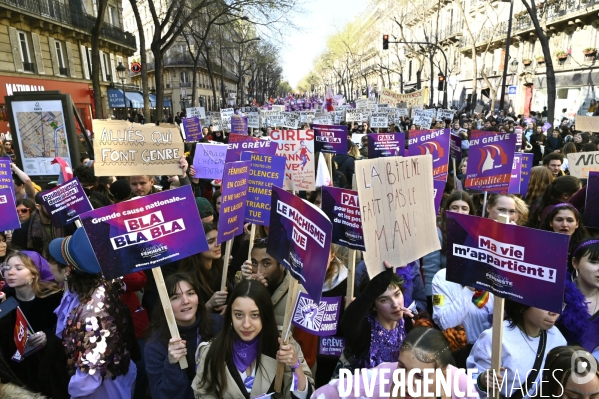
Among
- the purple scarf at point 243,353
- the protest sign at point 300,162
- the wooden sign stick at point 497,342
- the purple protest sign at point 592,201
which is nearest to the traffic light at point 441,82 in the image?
the protest sign at point 300,162

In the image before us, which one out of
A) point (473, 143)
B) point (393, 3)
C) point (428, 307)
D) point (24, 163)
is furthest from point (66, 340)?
point (393, 3)

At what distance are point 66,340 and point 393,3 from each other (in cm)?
4991

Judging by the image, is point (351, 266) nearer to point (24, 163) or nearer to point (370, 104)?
point (24, 163)

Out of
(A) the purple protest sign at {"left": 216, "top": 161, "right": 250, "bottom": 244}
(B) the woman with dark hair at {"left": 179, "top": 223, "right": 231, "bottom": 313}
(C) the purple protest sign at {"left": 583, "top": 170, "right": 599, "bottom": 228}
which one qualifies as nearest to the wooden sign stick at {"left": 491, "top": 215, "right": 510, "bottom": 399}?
(B) the woman with dark hair at {"left": 179, "top": 223, "right": 231, "bottom": 313}

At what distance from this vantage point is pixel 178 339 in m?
2.42

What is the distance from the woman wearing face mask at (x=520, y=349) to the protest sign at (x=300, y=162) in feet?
10.8

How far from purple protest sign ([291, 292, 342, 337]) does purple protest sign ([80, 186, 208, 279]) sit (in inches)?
29.3

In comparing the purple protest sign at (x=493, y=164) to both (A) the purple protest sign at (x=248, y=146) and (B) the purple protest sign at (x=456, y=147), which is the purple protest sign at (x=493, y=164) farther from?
(B) the purple protest sign at (x=456, y=147)

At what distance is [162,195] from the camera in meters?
2.58

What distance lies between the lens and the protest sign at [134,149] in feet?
16.8

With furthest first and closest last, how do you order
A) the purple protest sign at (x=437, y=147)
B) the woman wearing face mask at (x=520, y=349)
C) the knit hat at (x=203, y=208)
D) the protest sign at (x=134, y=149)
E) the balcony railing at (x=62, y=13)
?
the balcony railing at (x=62, y=13) → the purple protest sign at (x=437, y=147) → the protest sign at (x=134, y=149) → the knit hat at (x=203, y=208) → the woman wearing face mask at (x=520, y=349)

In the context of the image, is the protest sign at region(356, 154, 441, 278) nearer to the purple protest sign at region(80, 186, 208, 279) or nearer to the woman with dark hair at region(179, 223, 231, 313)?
the purple protest sign at region(80, 186, 208, 279)

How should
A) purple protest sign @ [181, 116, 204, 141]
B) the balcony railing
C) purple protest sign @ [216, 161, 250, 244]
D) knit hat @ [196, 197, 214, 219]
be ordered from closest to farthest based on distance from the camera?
purple protest sign @ [216, 161, 250, 244] < knit hat @ [196, 197, 214, 219] < purple protest sign @ [181, 116, 204, 141] < the balcony railing

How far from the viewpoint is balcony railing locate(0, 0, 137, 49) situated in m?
19.2
